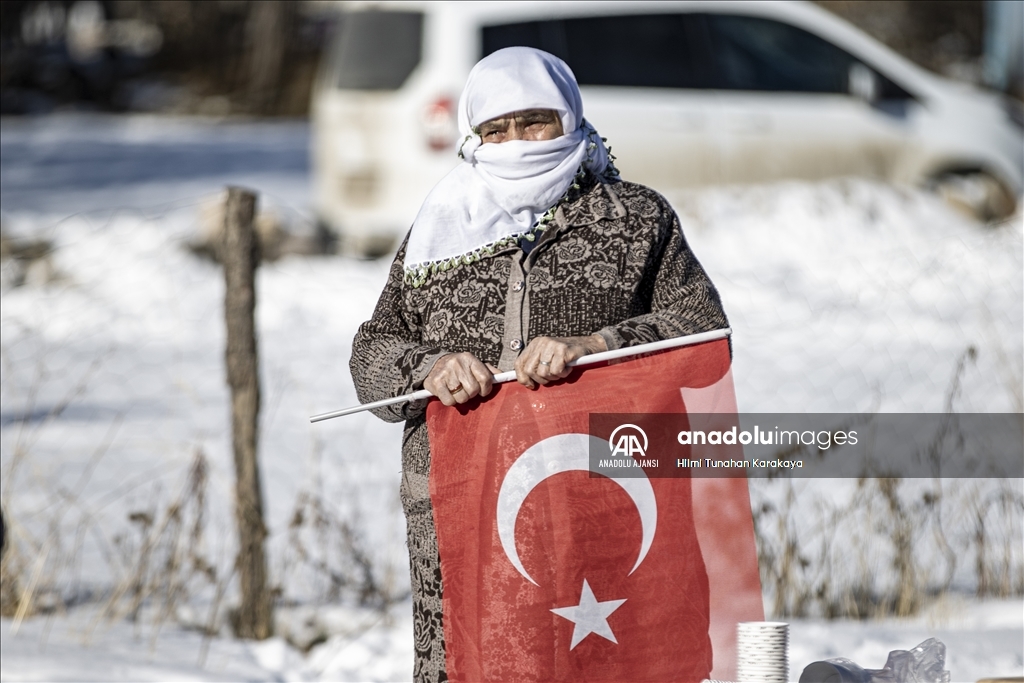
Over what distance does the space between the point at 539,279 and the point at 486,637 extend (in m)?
0.75

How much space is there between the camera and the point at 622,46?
9516mm

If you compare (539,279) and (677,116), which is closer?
(539,279)

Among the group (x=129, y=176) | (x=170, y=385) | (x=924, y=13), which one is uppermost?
(x=924, y=13)

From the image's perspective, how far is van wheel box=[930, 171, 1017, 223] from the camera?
33.5ft

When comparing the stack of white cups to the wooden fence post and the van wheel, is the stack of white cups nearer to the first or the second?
the wooden fence post

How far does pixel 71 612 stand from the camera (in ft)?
15.2

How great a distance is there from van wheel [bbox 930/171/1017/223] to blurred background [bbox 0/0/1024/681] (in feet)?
0.08

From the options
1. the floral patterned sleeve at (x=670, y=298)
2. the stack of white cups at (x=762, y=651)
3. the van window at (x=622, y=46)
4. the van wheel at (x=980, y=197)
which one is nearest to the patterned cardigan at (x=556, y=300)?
the floral patterned sleeve at (x=670, y=298)

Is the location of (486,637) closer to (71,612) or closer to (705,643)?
(705,643)

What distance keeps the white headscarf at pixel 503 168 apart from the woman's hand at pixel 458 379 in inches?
8.9

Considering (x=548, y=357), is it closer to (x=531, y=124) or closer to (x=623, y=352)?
(x=623, y=352)

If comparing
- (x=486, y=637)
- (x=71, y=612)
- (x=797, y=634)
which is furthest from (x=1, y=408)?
(x=486, y=637)

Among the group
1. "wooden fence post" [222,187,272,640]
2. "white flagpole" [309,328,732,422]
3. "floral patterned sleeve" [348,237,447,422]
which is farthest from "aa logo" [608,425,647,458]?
"wooden fence post" [222,187,272,640]

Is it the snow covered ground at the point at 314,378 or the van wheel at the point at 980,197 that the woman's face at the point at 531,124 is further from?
the van wheel at the point at 980,197
